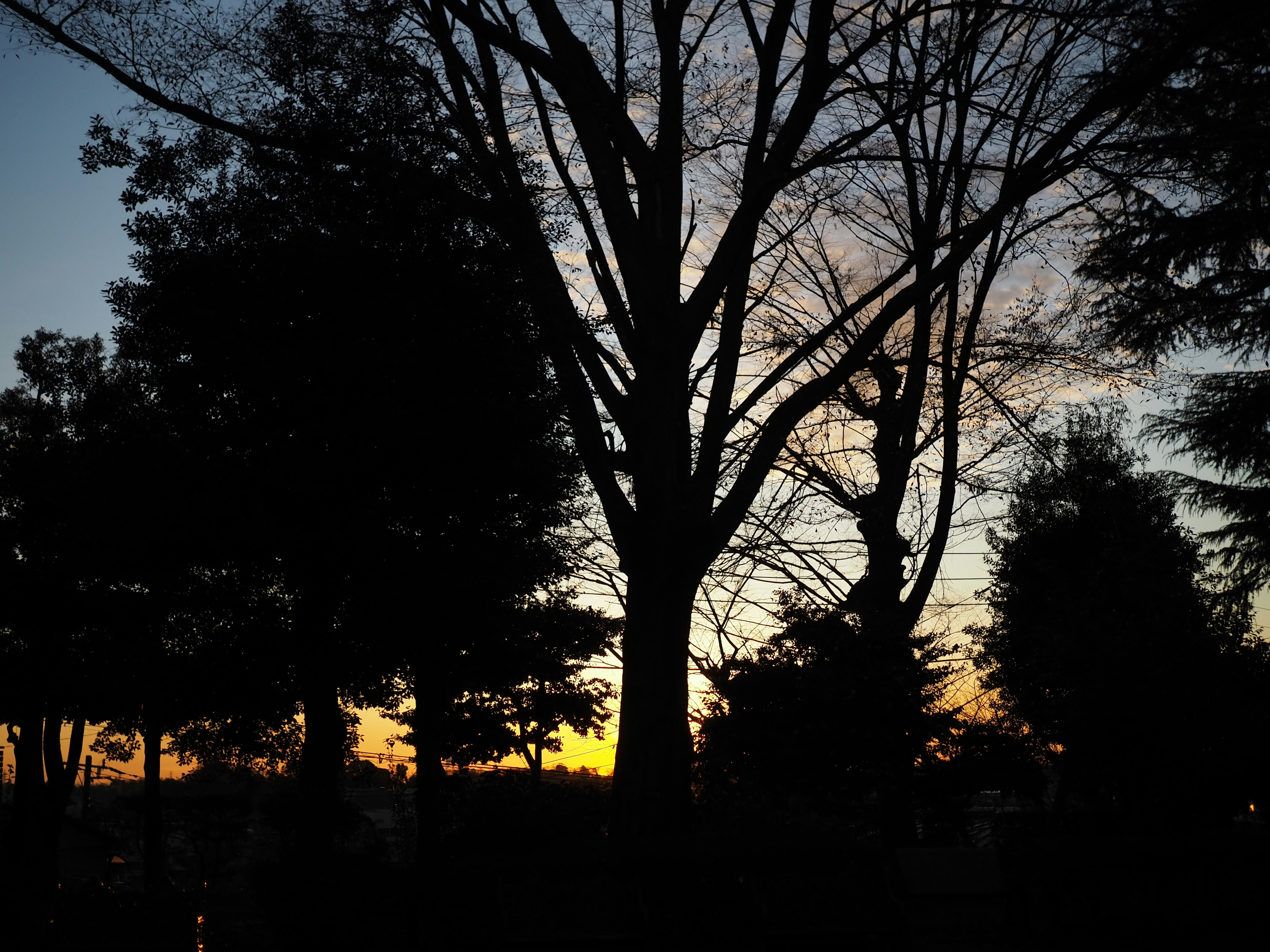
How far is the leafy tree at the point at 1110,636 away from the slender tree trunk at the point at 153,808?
18377 millimetres

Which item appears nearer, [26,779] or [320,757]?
[320,757]

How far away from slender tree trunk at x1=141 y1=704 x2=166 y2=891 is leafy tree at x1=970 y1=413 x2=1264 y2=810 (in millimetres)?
18377

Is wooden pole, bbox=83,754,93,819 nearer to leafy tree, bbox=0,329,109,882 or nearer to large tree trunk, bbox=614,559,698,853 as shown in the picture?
leafy tree, bbox=0,329,109,882

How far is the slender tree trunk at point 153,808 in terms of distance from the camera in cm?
2258

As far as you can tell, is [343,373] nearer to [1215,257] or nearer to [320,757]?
[320,757]

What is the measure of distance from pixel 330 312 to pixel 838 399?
951cm

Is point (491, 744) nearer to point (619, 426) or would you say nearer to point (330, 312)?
point (619, 426)

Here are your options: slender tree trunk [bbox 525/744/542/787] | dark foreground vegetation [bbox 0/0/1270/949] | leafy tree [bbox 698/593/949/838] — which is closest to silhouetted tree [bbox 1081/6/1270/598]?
dark foreground vegetation [bbox 0/0/1270/949]

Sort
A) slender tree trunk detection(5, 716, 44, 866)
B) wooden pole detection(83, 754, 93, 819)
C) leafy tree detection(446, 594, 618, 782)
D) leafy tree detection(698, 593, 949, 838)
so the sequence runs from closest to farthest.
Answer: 1. leafy tree detection(698, 593, 949, 838)
2. leafy tree detection(446, 594, 618, 782)
3. slender tree trunk detection(5, 716, 44, 866)
4. wooden pole detection(83, 754, 93, 819)

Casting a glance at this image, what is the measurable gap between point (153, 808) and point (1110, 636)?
69.8ft

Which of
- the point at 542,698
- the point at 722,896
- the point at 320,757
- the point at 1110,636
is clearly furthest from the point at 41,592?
the point at 1110,636

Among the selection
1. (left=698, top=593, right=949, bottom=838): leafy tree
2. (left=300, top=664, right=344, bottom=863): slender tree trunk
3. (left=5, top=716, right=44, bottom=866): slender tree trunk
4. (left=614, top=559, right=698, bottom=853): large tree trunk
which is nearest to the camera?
(left=614, top=559, right=698, bottom=853): large tree trunk

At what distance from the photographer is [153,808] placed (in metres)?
23.8

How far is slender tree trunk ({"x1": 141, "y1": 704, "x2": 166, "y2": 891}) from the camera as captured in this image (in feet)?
74.1
